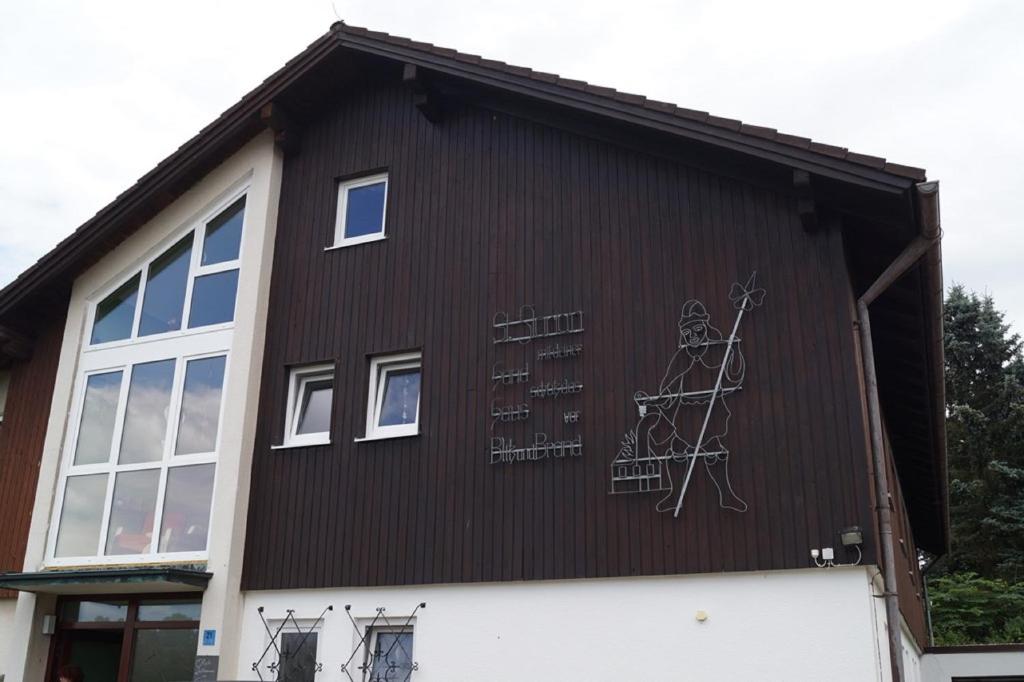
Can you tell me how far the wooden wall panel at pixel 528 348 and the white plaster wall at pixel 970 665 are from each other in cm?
856

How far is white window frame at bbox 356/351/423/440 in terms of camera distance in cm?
1062

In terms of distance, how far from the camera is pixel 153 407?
39.1 feet

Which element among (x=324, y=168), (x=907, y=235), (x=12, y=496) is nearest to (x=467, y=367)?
(x=324, y=168)

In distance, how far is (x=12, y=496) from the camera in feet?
41.6

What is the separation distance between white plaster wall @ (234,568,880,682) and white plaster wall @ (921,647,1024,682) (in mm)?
8421

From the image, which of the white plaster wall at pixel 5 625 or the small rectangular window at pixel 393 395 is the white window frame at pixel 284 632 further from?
the white plaster wall at pixel 5 625

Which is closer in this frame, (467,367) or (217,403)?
(467,367)

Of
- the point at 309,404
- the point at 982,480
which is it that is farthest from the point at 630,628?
the point at 982,480

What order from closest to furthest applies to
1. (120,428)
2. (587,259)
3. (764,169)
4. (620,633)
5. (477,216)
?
1. (620,633)
2. (764,169)
3. (587,259)
4. (477,216)
5. (120,428)

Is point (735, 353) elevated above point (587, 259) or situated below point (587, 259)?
below

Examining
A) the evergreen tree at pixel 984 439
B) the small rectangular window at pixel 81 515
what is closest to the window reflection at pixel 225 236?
the small rectangular window at pixel 81 515

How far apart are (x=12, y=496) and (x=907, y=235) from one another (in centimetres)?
1118

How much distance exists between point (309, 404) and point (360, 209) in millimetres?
2485

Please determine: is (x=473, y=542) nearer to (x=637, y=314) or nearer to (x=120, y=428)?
(x=637, y=314)
